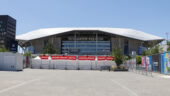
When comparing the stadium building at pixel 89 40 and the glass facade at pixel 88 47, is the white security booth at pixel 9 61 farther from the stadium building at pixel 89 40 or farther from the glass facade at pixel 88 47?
the glass facade at pixel 88 47

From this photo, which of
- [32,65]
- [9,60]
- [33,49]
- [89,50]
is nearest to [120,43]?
[89,50]

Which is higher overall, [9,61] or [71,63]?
[9,61]

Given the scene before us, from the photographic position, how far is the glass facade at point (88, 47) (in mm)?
78438

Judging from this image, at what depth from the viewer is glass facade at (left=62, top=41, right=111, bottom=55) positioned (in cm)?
7844

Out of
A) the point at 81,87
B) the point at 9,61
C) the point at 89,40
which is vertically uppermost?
the point at 89,40

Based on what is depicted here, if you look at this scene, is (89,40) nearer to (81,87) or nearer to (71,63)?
(71,63)

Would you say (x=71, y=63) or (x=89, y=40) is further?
(x=89, y=40)

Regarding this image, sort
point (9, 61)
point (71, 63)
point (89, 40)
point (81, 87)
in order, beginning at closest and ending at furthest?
point (81, 87), point (9, 61), point (71, 63), point (89, 40)

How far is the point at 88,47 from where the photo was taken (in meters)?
80.4

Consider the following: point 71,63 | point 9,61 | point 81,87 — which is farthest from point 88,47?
point 81,87

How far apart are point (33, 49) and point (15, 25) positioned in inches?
2514

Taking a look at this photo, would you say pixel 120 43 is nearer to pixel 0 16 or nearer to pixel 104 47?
pixel 104 47

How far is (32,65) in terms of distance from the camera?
4378 cm

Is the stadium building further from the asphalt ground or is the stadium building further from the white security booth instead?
the asphalt ground
